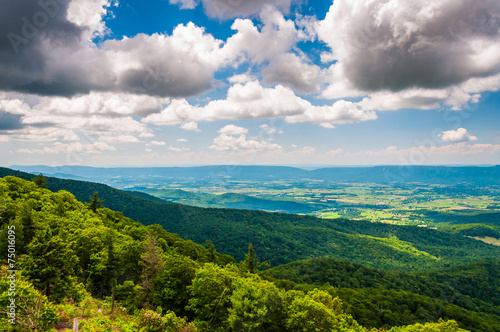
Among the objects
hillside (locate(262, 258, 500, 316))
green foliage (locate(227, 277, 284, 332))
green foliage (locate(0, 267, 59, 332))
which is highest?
green foliage (locate(0, 267, 59, 332))

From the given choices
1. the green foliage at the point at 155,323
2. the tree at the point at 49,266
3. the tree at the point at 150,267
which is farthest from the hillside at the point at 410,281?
the tree at the point at 49,266

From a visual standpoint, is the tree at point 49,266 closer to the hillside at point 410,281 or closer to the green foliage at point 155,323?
the green foliage at point 155,323

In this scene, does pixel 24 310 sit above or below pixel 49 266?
below

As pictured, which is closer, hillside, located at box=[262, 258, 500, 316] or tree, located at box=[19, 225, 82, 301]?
tree, located at box=[19, 225, 82, 301]

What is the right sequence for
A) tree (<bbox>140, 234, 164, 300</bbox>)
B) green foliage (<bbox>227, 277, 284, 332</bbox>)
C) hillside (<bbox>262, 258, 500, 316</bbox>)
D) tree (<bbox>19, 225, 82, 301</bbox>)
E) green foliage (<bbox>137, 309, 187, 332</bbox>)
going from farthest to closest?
hillside (<bbox>262, 258, 500, 316</bbox>) < tree (<bbox>140, 234, 164, 300</bbox>) < green foliage (<bbox>227, 277, 284, 332</bbox>) < tree (<bbox>19, 225, 82, 301</bbox>) < green foliage (<bbox>137, 309, 187, 332</bbox>)

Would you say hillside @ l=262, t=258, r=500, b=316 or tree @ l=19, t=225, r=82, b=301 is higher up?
tree @ l=19, t=225, r=82, b=301

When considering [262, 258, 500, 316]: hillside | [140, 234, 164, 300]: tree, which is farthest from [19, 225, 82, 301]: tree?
[262, 258, 500, 316]: hillside

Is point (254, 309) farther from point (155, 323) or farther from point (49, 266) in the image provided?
point (49, 266)

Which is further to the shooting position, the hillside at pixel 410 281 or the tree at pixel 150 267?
the hillside at pixel 410 281

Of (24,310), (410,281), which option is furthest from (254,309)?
(410,281)

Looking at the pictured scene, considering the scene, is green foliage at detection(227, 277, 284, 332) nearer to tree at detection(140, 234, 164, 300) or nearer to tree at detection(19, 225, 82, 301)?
tree at detection(140, 234, 164, 300)

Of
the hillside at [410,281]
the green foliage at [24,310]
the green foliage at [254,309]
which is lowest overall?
the hillside at [410,281]

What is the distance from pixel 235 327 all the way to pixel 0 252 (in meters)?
31.2

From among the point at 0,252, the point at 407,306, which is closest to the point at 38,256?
the point at 0,252
